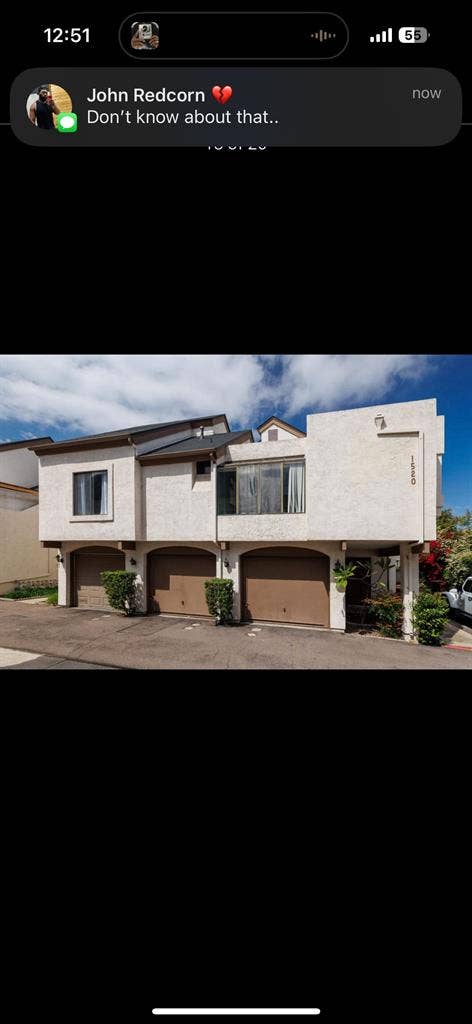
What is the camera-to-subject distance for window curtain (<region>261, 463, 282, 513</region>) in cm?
618

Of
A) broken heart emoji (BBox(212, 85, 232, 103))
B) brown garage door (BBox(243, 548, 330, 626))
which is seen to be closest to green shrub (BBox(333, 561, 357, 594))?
brown garage door (BBox(243, 548, 330, 626))

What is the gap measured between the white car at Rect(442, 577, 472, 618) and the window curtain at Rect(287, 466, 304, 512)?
9.76 ft

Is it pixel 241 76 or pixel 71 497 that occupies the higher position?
pixel 241 76

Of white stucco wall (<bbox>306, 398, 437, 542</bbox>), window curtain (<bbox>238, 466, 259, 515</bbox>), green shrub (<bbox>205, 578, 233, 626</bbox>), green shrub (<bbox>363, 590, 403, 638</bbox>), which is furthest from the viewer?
window curtain (<bbox>238, 466, 259, 515</bbox>)

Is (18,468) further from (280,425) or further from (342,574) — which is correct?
(342,574)

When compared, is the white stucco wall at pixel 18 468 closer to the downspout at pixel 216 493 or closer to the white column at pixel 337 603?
the downspout at pixel 216 493

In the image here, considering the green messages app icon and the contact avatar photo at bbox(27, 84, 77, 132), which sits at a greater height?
the contact avatar photo at bbox(27, 84, 77, 132)

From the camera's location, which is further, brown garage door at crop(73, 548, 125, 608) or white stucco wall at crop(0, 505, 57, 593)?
white stucco wall at crop(0, 505, 57, 593)

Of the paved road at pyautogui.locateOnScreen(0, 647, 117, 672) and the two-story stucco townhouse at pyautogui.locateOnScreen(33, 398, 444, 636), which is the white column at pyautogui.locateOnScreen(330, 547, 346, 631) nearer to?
the two-story stucco townhouse at pyautogui.locateOnScreen(33, 398, 444, 636)

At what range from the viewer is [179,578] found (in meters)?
6.75

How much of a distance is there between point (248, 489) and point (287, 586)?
1754 mm

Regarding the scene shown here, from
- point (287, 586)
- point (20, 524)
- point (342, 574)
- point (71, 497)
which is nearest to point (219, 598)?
point (287, 586)

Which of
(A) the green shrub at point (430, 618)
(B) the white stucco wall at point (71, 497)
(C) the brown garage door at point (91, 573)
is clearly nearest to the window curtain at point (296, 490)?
(A) the green shrub at point (430, 618)
